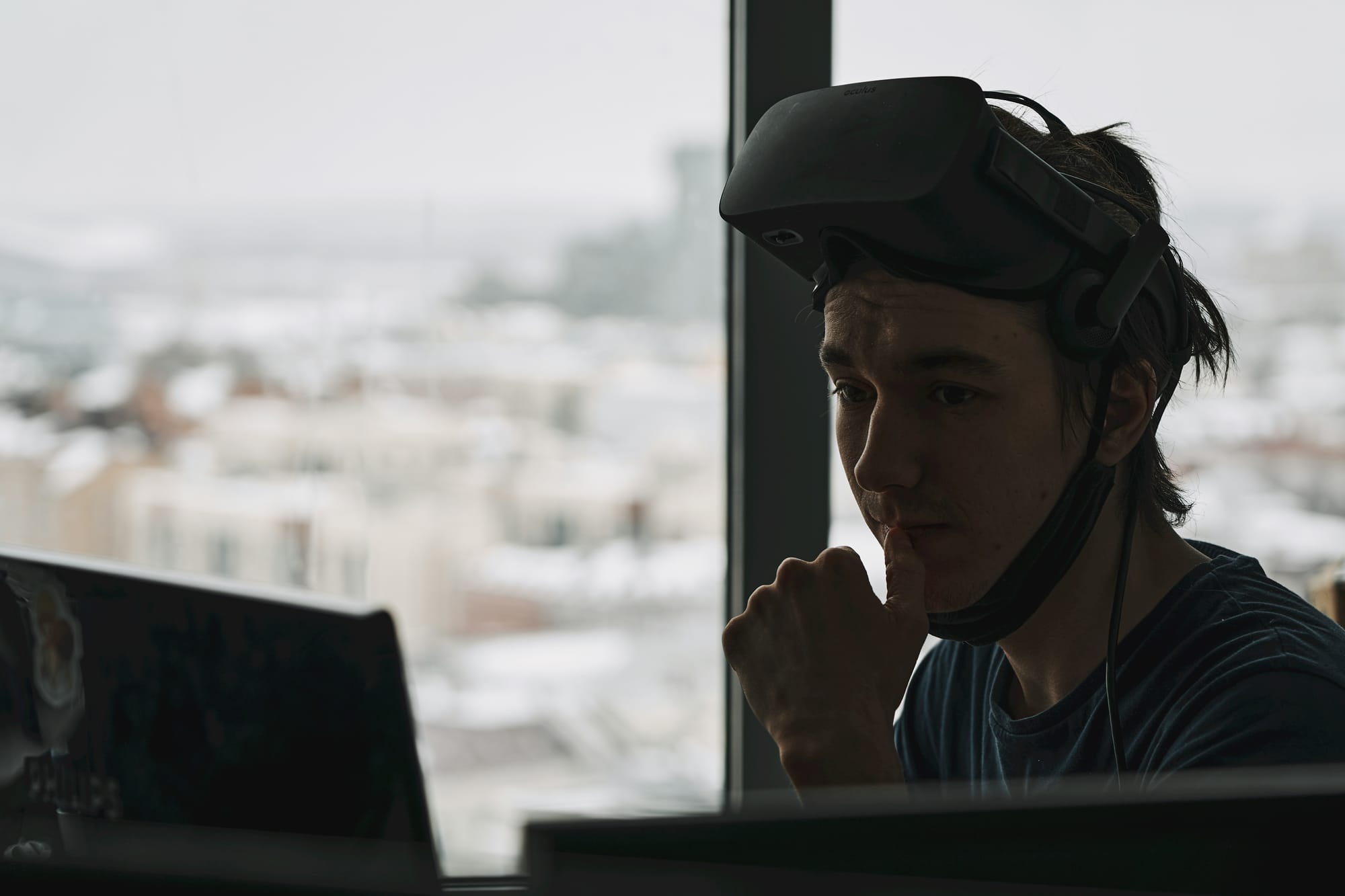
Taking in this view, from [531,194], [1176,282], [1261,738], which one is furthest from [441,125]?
[1261,738]

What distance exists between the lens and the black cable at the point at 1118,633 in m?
0.97

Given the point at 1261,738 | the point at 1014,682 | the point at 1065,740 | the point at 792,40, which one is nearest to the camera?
the point at 1261,738

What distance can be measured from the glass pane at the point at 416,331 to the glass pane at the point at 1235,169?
0.37m

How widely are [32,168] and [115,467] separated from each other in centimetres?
53

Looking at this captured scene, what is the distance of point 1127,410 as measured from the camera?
3.59ft

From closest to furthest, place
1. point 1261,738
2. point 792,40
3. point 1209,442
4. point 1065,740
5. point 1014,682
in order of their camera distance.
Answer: point 1261,738, point 1065,740, point 1014,682, point 792,40, point 1209,442

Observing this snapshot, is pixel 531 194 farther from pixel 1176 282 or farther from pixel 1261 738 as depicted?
pixel 1261 738

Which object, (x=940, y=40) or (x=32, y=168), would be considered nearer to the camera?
(x=940, y=40)

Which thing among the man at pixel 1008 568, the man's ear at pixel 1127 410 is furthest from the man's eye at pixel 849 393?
the man's ear at pixel 1127 410

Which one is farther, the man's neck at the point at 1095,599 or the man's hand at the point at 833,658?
the man's neck at the point at 1095,599

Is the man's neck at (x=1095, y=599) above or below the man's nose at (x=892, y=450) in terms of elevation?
below

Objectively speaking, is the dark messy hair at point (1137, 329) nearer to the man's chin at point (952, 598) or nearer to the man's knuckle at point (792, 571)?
the man's chin at point (952, 598)

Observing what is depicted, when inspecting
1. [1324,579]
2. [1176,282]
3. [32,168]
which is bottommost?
[1324,579]

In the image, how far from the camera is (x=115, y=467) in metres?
2.01
